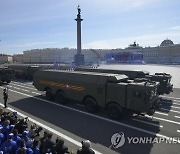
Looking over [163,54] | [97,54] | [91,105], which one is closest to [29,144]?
[91,105]

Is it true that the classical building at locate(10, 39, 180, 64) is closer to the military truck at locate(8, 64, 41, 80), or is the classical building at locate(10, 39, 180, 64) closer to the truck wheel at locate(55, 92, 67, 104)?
Answer: the military truck at locate(8, 64, 41, 80)

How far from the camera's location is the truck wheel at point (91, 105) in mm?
16203

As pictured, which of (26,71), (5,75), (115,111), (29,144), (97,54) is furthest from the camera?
(97,54)

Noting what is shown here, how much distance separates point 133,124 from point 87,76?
17.3 ft

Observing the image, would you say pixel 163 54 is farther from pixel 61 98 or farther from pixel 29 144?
pixel 29 144

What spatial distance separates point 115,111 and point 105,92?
153 cm

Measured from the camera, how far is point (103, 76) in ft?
51.8

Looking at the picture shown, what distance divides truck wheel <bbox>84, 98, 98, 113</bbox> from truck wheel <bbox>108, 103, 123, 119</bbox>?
1.44 metres

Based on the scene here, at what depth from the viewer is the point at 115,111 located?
48.5ft

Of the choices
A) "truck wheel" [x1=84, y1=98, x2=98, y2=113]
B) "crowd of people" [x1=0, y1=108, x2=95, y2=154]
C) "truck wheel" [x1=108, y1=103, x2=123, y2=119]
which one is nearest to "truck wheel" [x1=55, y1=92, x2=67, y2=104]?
"truck wheel" [x1=84, y1=98, x2=98, y2=113]

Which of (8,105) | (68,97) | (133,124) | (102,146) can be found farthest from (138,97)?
(8,105)

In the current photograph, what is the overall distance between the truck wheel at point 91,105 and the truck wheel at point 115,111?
4.73 ft

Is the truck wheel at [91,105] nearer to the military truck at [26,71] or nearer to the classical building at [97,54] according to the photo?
the military truck at [26,71]

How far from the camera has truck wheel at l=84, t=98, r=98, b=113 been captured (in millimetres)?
16203
